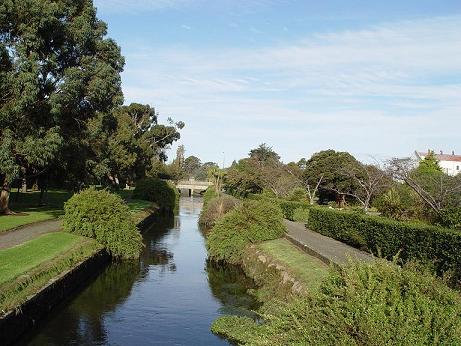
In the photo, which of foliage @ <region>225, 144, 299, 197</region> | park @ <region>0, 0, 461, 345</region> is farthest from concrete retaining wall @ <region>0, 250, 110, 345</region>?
foliage @ <region>225, 144, 299, 197</region>

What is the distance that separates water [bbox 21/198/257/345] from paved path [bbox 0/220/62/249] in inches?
138

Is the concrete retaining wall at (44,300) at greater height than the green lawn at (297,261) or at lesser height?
lesser

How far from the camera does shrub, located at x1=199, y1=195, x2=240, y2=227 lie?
40.7 metres

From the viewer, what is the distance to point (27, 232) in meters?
23.9

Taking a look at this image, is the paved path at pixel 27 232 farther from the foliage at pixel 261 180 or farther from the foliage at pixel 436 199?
the foliage at pixel 261 180

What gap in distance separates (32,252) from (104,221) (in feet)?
22.6

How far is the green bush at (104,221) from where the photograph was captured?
82.6 ft

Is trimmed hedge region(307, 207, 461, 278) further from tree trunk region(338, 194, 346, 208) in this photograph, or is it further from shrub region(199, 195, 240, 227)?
tree trunk region(338, 194, 346, 208)

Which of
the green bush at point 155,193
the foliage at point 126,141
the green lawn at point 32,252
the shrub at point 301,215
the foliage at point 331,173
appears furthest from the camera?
the green bush at point 155,193

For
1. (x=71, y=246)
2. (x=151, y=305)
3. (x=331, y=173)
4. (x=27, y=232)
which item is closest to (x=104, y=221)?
(x=27, y=232)

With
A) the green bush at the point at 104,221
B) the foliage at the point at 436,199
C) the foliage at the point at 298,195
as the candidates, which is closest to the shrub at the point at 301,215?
the foliage at the point at 436,199

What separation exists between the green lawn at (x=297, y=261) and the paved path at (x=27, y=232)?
1059 centimetres

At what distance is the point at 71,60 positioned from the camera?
29.8 m

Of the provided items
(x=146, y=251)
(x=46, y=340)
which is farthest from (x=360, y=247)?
(x=46, y=340)
